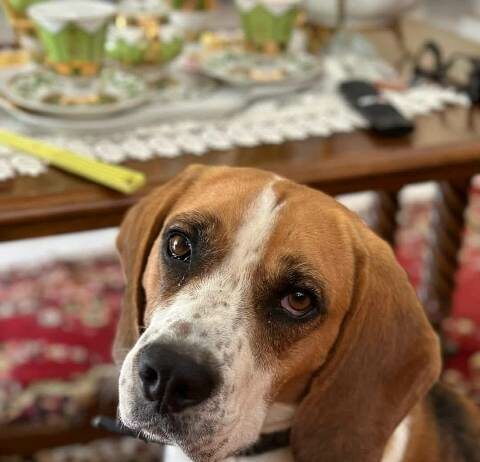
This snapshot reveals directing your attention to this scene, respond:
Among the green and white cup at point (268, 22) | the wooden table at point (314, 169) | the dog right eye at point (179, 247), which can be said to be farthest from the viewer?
the green and white cup at point (268, 22)

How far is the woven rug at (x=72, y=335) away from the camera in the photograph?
1.69 m

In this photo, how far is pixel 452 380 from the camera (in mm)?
1890

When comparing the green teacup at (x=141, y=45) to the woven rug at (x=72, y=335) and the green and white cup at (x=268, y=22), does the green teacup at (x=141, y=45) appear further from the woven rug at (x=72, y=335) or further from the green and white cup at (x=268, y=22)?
the woven rug at (x=72, y=335)

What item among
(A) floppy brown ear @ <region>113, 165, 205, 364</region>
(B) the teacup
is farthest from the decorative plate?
(A) floppy brown ear @ <region>113, 165, 205, 364</region>

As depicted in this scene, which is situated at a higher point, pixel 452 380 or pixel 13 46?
pixel 13 46

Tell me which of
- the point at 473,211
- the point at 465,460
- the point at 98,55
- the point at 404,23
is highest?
the point at 98,55

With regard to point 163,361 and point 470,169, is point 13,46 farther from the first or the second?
point 163,361

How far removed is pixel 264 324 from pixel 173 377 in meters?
0.14

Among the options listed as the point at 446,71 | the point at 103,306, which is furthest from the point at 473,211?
the point at 103,306

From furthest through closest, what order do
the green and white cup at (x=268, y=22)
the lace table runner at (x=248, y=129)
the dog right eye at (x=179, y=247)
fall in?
1. the green and white cup at (x=268, y=22)
2. the lace table runner at (x=248, y=129)
3. the dog right eye at (x=179, y=247)

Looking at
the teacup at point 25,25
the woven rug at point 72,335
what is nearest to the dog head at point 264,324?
the teacup at point 25,25

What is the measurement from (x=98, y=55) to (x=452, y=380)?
1.18 m

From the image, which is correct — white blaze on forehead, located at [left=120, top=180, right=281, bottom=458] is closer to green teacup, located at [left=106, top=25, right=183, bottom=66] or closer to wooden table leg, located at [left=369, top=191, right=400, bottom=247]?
green teacup, located at [left=106, top=25, right=183, bottom=66]

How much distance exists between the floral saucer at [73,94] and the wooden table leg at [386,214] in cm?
68
